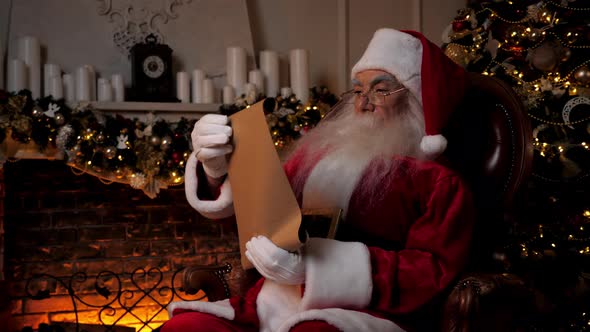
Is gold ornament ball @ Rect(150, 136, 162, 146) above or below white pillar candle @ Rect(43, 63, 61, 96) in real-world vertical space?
below

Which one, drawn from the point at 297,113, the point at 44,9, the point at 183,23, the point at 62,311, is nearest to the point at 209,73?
the point at 183,23

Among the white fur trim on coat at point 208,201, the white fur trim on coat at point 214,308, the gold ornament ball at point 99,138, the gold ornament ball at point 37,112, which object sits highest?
the gold ornament ball at point 37,112

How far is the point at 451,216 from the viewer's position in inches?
64.2

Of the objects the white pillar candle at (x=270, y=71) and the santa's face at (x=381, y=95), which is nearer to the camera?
the santa's face at (x=381, y=95)

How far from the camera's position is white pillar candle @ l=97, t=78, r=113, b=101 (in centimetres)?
328

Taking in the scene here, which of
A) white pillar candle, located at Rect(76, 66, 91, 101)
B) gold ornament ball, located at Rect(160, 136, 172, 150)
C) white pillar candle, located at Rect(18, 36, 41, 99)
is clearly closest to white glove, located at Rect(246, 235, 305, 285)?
gold ornament ball, located at Rect(160, 136, 172, 150)

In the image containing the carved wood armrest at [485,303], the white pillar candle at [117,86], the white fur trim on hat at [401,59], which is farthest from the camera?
the white pillar candle at [117,86]

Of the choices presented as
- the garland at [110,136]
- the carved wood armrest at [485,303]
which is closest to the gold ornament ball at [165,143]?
the garland at [110,136]

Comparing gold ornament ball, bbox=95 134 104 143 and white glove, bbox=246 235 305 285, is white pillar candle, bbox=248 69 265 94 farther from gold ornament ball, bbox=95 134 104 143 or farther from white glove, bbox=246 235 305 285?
white glove, bbox=246 235 305 285

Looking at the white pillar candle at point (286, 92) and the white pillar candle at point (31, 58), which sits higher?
the white pillar candle at point (31, 58)

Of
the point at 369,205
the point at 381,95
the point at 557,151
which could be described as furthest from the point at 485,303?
the point at 557,151

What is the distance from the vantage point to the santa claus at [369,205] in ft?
4.99

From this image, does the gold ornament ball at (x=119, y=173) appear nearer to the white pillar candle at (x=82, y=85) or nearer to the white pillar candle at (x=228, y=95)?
the white pillar candle at (x=82, y=85)

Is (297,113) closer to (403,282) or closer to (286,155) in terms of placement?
(286,155)
